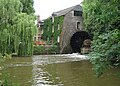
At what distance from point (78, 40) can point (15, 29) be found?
38.1ft

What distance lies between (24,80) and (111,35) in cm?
840

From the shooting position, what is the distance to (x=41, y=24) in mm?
47031

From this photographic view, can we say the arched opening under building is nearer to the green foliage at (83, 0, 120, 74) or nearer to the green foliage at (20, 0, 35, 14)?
the green foliage at (20, 0, 35, 14)

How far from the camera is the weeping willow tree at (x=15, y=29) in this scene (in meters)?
24.4

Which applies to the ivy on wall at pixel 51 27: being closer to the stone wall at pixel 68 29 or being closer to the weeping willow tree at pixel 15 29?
the stone wall at pixel 68 29

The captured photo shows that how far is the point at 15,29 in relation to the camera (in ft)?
83.5

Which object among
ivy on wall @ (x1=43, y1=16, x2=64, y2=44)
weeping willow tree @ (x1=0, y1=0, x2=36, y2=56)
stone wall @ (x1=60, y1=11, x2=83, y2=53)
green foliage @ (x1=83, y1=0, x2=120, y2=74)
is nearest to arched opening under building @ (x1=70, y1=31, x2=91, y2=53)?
stone wall @ (x1=60, y1=11, x2=83, y2=53)

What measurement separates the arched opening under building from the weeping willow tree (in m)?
9.04

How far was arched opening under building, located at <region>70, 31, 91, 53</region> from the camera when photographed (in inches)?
1366

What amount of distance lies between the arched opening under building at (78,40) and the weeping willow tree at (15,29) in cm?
904

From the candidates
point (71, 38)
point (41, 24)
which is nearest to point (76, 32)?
point (71, 38)

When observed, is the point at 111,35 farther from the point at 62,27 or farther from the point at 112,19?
the point at 62,27

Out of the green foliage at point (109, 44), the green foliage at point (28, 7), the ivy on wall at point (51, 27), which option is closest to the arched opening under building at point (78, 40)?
the ivy on wall at point (51, 27)

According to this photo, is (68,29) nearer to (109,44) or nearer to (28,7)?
(28,7)
